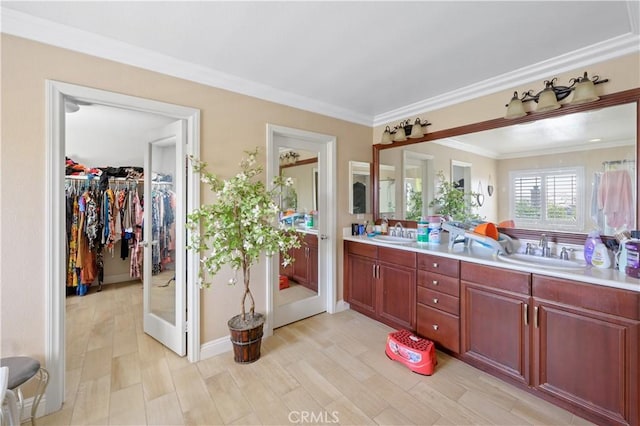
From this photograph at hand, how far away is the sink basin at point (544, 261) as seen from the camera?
1.86 metres

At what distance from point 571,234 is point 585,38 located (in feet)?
4.47

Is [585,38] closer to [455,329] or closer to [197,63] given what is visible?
[455,329]

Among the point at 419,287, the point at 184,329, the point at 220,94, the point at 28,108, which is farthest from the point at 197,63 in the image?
the point at 419,287

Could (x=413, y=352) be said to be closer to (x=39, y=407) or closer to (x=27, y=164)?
(x=39, y=407)

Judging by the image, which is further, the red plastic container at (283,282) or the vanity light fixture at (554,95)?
the red plastic container at (283,282)

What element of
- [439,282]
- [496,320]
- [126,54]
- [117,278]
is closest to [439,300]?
[439,282]

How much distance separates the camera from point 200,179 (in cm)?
216

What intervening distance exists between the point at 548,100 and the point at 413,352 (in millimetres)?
2172

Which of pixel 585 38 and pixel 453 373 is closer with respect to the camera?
pixel 585 38

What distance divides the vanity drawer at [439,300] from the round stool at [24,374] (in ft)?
8.78

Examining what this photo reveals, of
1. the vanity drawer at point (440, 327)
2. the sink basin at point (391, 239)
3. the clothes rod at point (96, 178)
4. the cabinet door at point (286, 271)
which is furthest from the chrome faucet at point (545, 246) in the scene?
the clothes rod at point (96, 178)

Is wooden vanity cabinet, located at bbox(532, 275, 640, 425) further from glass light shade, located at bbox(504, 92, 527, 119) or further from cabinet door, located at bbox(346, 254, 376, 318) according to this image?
cabinet door, located at bbox(346, 254, 376, 318)

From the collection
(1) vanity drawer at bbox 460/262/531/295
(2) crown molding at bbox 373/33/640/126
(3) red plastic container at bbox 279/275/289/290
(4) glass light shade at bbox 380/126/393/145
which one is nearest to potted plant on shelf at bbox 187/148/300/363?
(3) red plastic container at bbox 279/275/289/290

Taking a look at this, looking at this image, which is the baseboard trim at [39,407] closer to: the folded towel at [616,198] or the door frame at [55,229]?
the door frame at [55,229]
